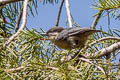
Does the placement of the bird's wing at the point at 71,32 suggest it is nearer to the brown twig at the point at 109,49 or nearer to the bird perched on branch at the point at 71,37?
the bird perched on branch at the point at 71,37

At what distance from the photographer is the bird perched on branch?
1.85m

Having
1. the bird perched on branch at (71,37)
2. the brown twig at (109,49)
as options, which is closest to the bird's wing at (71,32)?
the bird perched on branch at (71,37)

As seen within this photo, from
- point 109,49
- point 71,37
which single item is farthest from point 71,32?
point 109,49

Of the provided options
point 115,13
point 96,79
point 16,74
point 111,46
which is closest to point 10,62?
point 16,74

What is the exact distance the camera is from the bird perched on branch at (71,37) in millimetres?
1855

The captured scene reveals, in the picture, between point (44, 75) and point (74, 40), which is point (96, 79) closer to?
point (44, 75)

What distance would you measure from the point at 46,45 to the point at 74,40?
17.8 inches

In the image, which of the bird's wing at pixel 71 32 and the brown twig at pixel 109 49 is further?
the bird's wing at pixel 71 32

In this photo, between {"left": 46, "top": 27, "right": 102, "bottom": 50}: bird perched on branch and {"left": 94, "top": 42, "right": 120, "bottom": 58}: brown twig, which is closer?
{"left": 94, "top": 42, "right": 120, "bottom": 58}: brown twig

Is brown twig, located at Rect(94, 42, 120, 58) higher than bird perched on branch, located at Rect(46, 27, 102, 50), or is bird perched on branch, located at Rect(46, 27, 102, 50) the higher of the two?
bird perched on branch, located at Rect(46, 27, 102, 50)

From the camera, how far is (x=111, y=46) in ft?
5.41

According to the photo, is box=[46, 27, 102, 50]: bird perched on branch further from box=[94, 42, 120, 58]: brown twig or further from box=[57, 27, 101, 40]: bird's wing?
box=[94, 42, 120, 58]: brown twig

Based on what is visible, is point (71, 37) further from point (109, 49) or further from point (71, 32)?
point (109, 49)

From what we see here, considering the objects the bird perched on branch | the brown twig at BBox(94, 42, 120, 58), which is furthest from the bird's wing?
the brown twig at BBox(94, 42, 120, 58)
